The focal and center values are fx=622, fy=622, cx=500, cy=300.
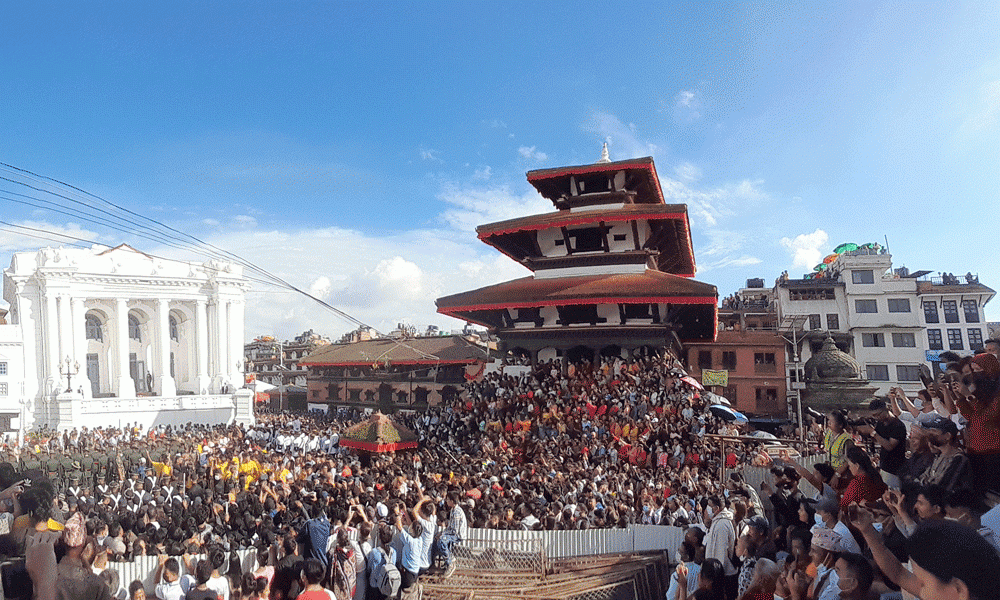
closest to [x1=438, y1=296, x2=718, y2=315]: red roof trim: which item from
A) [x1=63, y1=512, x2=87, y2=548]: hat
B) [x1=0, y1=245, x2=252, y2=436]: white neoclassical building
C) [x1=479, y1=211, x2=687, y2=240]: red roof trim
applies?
[x1=479, y1=211, x2=687, y2=240]: red roof trim

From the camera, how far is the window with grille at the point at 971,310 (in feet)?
157

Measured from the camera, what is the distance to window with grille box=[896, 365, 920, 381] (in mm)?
47156

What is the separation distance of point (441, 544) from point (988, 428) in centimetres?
751

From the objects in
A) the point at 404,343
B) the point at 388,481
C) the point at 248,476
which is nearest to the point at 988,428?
the point at 388,481

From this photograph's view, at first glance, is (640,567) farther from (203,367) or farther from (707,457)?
(203,367)

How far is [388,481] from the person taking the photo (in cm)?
1508

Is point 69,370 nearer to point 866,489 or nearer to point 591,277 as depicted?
point 591,277

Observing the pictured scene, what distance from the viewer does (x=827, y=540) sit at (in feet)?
17.0

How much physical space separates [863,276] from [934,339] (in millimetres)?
7034

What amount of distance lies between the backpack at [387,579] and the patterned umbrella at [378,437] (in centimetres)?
1075

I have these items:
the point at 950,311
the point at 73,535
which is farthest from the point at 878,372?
the point at 73,535

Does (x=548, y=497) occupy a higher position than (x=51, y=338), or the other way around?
(x=51, y=338)

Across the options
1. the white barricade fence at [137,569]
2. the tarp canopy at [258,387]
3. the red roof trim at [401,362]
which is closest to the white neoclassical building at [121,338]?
the tarp canopy at [258,387]

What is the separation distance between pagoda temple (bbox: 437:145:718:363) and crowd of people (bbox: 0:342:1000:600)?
5.17 ft
